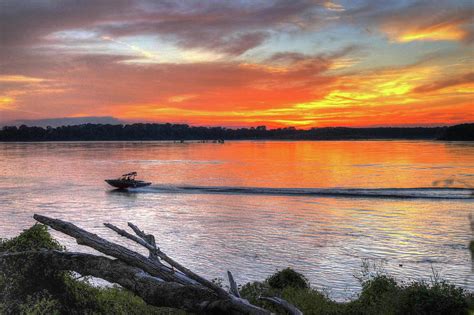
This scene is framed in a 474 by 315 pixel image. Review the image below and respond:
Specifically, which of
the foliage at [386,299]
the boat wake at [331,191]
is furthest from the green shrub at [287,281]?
the boat wake at [331,191]

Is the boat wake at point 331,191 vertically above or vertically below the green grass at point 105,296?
below

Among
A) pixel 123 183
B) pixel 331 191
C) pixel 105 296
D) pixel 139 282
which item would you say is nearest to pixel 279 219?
pixel 331 191

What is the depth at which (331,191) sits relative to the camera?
47.1m

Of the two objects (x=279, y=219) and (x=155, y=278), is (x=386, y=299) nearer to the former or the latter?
(x=155, y=278)

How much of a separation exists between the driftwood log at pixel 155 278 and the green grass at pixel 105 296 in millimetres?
958

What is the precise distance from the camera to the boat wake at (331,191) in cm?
4462

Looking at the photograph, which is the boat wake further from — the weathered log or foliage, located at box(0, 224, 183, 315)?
the weathered log

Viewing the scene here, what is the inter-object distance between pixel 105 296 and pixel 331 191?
3824cm

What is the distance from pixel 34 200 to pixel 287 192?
78.3 ft

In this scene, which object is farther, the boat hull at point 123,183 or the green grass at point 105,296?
the boat hull at point 123,183

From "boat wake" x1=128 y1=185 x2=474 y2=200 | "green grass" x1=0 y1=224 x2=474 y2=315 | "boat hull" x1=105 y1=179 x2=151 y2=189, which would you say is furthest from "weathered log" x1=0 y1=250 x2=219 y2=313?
"boat hull" x1=105 y1=179 x2=151 y2=189

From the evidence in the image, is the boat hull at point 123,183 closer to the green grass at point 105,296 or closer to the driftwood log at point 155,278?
the green grass at point 105,296

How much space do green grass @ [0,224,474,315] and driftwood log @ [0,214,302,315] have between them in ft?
3.14

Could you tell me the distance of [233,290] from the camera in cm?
689
